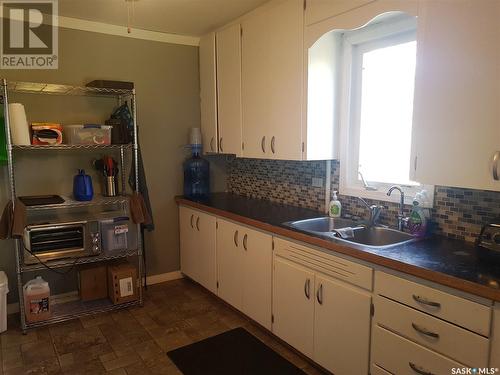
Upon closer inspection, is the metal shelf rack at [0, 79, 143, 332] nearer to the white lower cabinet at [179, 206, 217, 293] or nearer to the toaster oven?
the toaster oven

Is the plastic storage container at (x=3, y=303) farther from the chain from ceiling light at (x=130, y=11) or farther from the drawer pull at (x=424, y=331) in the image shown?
the drawer pull at (x=424, y=331)

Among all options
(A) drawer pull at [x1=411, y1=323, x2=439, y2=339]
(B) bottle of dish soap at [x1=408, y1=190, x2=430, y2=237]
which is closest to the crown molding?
(B) bottle of dish soap at [x1=408, y1=190, x2=430, y2=237]

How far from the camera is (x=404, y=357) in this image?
66.1 inches

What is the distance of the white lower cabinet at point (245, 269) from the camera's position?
8.30 feet

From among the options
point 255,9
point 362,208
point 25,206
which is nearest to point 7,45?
point 25,206

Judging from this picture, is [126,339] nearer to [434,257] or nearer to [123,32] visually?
[434,257]

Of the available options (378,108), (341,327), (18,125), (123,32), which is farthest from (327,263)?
(123,32)

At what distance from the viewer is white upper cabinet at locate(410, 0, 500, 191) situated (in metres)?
1.54

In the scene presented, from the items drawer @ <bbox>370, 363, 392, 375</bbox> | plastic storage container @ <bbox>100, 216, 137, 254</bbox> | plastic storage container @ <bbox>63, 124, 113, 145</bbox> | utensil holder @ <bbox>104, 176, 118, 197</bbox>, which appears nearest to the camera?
drawer @ <bbox>370, 363, 392, 375</bbox>

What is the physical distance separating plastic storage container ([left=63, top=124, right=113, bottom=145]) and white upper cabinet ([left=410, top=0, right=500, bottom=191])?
223 cm

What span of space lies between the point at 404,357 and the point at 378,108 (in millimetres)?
1538

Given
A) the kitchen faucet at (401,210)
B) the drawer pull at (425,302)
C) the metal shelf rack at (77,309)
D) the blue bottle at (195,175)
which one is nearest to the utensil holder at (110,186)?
the blue bottle at (195,175)

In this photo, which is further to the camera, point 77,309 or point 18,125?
point 77,309

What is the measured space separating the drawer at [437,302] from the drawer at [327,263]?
0.27 feet
